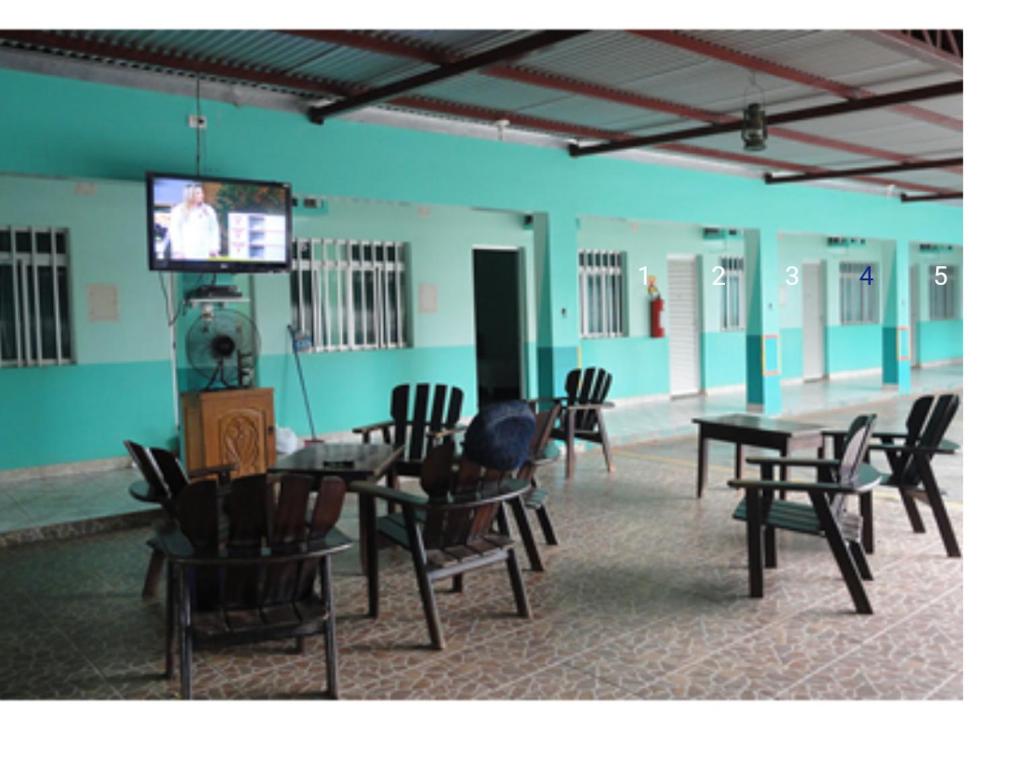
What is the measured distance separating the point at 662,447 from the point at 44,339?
6.02m

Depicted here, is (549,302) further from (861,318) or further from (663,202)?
(861,318)

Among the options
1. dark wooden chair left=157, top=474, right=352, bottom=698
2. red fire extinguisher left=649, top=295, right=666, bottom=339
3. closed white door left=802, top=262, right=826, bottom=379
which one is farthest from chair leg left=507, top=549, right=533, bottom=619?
closed white door left=802, top=262, right=826, bottom=379

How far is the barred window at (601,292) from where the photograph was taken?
12.4m

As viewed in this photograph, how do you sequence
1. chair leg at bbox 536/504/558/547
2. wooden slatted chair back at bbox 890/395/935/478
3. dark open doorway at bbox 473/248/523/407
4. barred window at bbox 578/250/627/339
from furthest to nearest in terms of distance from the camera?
1. barred window at bbox 578/250/627/339
2. dark open doorway at bbox 473/248/523/407
3. chair leg at bbox 536/504/558/547
4. wooden slatted chair back at bbox 890/395/935/478

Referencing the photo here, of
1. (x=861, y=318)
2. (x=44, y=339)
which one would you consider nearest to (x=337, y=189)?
(x=44, y=339)

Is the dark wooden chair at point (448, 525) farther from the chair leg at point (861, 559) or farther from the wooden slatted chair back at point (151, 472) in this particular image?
the chair leg at point (861, 559)

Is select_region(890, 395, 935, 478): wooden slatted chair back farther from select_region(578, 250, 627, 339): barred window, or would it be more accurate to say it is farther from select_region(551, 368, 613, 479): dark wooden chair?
select_region(578, 250, 627, 339): barred window

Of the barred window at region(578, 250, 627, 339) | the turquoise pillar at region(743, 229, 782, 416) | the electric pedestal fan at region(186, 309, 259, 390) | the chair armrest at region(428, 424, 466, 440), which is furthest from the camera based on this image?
the barred window at region(578, 250, 627, 339)

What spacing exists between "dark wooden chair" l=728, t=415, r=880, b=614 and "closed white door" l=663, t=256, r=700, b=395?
29.3ft

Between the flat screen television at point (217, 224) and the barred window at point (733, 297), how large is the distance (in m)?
9.31

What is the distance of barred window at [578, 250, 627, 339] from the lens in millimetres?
12414

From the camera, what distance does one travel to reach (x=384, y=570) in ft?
16.2

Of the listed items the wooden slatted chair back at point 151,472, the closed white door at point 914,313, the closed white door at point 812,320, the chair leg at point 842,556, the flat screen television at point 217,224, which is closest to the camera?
the chair leg at point 842,556

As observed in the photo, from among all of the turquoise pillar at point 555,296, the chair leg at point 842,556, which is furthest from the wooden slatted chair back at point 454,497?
the turquoise pillar at point 555,296
